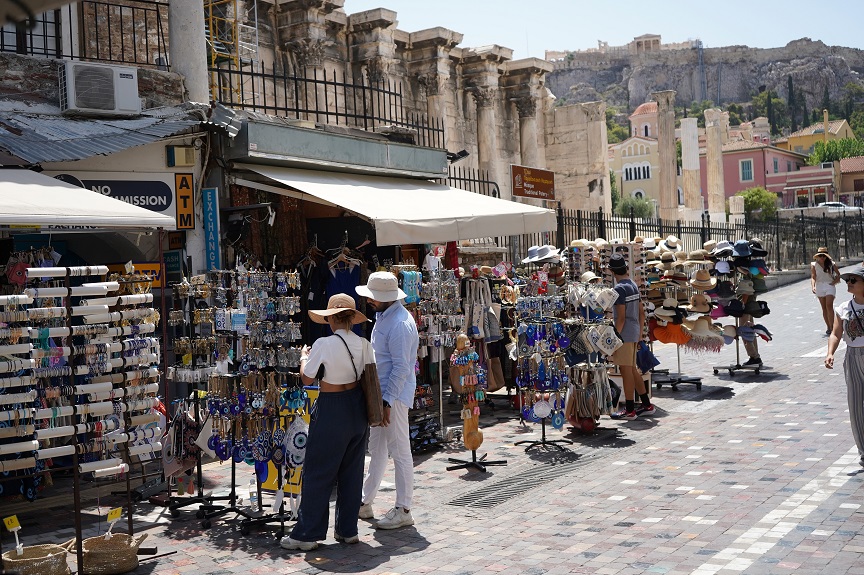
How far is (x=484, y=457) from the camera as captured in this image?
873cm

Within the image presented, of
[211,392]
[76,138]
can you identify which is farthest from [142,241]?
[211,392]

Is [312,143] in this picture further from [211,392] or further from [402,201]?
[211,392]

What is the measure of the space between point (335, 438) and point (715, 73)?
16152cm

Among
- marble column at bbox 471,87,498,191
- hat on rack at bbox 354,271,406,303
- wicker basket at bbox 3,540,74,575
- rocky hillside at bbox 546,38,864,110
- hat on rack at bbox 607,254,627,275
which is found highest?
rocky hillside at bbox 546,38,864,110

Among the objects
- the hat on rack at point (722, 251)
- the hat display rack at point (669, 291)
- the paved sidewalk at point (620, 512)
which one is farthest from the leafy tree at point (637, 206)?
the paved sidewalk at point (620, 512)

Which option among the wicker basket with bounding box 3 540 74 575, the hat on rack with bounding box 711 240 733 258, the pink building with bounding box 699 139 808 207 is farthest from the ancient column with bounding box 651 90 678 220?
the pink building with bounding box 699 139 808 207

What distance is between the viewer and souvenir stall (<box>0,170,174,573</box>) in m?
5.99

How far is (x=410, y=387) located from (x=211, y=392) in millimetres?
1549

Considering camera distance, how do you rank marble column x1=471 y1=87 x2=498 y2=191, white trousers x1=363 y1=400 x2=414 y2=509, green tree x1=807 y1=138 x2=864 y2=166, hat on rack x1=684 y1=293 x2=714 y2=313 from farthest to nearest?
1. green tree x1=807 y1=138 x2=864 y2=166
2. marble column x1=471 y1=87 x2=498 y2=191
3. hat on rack x1=684 y1=293 x2=714 y2=313
4. white trousers x1=363 y1=400 x2=414 y2=509

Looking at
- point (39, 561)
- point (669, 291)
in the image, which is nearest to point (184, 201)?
point (39, 561)

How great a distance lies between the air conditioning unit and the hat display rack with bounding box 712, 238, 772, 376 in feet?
26.9

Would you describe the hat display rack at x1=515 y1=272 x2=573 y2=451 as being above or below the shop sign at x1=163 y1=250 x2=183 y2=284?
below

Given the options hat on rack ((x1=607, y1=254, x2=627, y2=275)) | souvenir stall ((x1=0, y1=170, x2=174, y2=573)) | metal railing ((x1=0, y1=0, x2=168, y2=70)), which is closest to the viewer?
souvenir stall ((x1=0, y1=170, x2=174, y2=573))

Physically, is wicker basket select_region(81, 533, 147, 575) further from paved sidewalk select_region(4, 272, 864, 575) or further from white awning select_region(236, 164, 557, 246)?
white awning select_region(236, 164, 557, 246)
